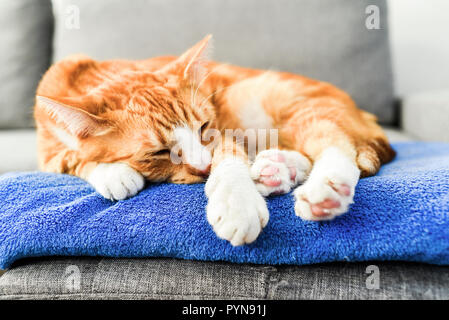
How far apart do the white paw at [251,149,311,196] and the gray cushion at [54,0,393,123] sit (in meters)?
1.05

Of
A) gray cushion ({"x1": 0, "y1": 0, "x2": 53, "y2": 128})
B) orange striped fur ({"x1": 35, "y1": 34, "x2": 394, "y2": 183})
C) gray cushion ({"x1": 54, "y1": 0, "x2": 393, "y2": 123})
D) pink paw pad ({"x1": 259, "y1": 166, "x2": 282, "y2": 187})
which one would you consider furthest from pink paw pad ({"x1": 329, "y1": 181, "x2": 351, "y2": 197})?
gray cushion ({"x1": 0, "y1": 0, "x2": 53, "y2": 128})

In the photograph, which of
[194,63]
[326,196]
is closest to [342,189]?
[326,196]

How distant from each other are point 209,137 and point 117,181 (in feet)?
1.06

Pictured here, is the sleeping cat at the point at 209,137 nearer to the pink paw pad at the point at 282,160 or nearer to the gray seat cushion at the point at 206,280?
the pink paw pad at the point at 282,160

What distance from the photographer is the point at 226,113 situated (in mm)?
1204

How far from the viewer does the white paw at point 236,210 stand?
610 millimetres

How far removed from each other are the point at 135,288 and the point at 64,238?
8.0 inches

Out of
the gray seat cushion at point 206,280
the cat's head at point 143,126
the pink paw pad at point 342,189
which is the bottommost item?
the gray seat cushion at point 206,280

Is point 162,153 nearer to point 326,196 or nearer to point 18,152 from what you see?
point 326,196

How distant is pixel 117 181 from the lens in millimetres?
867

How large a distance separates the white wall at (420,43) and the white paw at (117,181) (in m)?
2.12

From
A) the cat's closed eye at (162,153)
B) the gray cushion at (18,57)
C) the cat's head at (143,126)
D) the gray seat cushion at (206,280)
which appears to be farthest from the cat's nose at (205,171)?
the gray cushion at (18,57)

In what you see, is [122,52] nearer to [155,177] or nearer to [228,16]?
[228,16]
